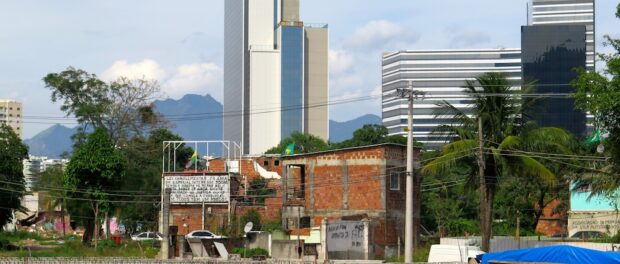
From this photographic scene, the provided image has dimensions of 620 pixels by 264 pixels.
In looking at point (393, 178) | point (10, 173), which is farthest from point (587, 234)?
A: point (10, 173)

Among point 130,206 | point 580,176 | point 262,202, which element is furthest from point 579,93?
point 130,206

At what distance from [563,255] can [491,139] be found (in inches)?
822

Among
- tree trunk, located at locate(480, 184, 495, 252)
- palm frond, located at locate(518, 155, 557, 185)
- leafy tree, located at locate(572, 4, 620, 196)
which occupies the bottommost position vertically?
tree trunk, located at locate(480, 184, 495, 252)

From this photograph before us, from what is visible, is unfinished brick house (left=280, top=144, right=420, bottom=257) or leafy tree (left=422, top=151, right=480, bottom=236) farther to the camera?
leafy tree (left=422, top=151, right=480, bottom=236)

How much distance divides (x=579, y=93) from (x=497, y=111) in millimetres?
9304

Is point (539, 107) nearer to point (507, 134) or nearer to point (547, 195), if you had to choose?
point (507, 134)

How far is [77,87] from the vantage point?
261 feet

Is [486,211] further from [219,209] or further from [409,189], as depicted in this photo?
[219,209]

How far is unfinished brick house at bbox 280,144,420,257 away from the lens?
53344mm

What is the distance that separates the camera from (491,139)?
40.8 metres

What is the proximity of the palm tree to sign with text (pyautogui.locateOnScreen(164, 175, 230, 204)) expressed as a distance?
25585 mm

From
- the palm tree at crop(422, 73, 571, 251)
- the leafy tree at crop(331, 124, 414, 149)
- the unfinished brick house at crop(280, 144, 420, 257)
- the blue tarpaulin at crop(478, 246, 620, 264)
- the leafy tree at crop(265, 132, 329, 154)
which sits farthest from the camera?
the leafy tree at crop(265, 132, 329, 154)

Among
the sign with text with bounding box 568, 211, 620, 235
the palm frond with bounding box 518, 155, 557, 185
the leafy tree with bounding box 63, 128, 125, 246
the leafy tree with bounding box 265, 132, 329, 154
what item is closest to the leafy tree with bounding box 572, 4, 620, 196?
the palm frond with bounding box 518, 155, 557, 185

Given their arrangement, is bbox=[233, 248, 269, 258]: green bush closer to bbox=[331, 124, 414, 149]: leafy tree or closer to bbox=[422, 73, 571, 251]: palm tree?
bbox=[422, 73, 571, 251]: palm tree
